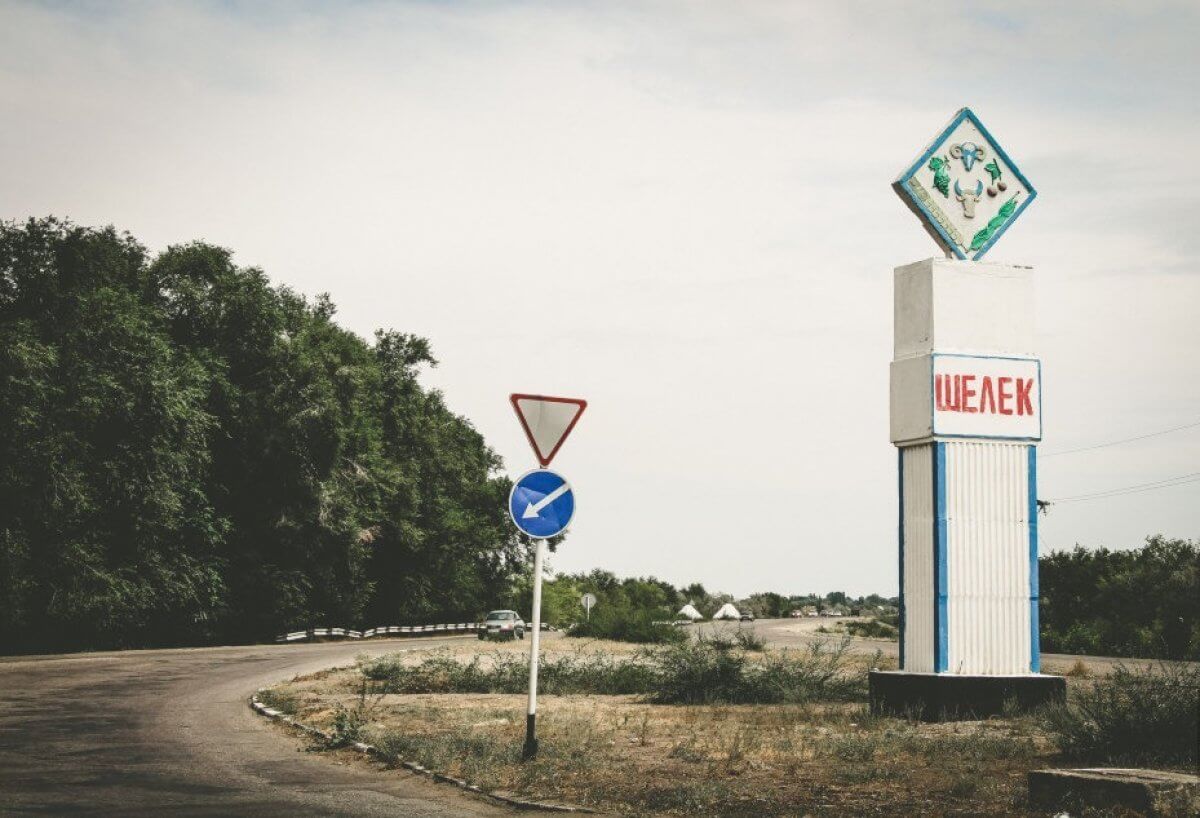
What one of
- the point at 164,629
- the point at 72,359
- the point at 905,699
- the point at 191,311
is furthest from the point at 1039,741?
the point at 191,311

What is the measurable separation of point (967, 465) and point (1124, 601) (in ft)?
125

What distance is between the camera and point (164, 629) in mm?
49031

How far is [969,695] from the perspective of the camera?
15.9m

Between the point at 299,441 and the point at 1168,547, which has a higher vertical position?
the point at 299,441

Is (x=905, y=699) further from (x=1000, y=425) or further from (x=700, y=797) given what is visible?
(x=700, y=797)

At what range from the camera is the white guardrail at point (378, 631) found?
5559 cm

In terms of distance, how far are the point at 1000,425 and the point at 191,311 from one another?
43.5 m

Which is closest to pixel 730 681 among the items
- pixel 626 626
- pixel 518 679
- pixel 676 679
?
pixel 676 679

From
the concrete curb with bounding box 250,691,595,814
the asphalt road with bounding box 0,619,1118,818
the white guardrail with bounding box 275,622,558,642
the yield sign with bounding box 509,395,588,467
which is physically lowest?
the white guardrail with bounding box 275,622,558,642

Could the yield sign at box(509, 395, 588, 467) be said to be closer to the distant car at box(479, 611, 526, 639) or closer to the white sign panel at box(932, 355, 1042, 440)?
the white sign panel at box(932, 355, 1042, 440)

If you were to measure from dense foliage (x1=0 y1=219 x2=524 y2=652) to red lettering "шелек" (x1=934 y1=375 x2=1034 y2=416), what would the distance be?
3034 cm

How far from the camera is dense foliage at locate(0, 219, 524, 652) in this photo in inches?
1559

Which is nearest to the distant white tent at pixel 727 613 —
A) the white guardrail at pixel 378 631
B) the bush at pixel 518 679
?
the white guardrail at pixel 378 631

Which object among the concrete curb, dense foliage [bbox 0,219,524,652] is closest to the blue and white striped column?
the concrete curb
